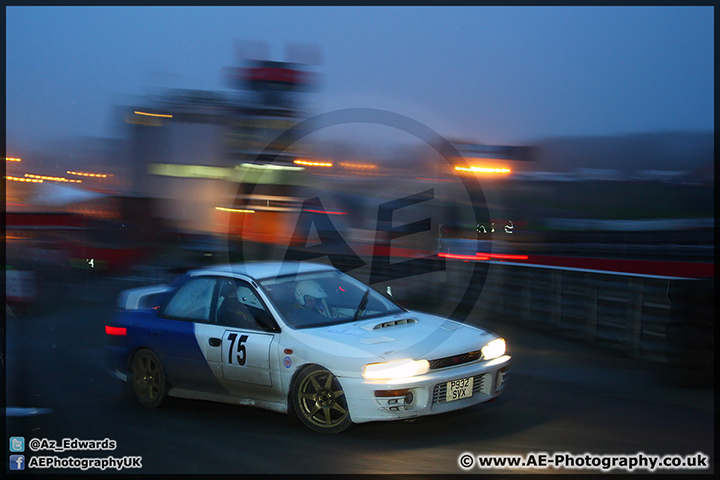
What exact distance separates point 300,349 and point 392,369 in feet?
2.63

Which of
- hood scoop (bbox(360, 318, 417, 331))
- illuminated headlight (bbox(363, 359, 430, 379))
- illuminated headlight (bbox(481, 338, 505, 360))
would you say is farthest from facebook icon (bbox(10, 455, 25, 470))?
illuminated headlight (bbox(481, 338, 505, 360))

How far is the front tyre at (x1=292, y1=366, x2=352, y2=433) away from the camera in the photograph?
518cm

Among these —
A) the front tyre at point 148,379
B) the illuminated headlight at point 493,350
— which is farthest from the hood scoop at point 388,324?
the front tyre at point 148,379

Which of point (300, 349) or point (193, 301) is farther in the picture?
point (193, 301)

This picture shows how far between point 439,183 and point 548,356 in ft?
24.1

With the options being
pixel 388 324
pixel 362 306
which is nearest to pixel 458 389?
pixel 388 324

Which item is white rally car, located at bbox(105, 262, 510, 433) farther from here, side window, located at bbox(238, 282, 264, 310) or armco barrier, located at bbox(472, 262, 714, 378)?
armco barrier, located at bbox(472, 262, 714, 378)

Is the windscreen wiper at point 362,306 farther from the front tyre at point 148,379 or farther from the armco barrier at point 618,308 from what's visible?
the armco barrier at point 618,308

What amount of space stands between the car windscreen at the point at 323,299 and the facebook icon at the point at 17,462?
2203 mm

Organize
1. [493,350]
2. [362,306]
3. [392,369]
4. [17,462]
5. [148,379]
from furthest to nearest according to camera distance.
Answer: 1. [148,379]
2. [362,306]
3. [493,350]
4. [392,369]
5. [17,462]

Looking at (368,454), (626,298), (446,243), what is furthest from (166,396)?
(446,243)

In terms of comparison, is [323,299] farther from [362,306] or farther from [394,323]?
[394,323]

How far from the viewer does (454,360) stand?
5.31 metres

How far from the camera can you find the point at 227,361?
5.80 m
